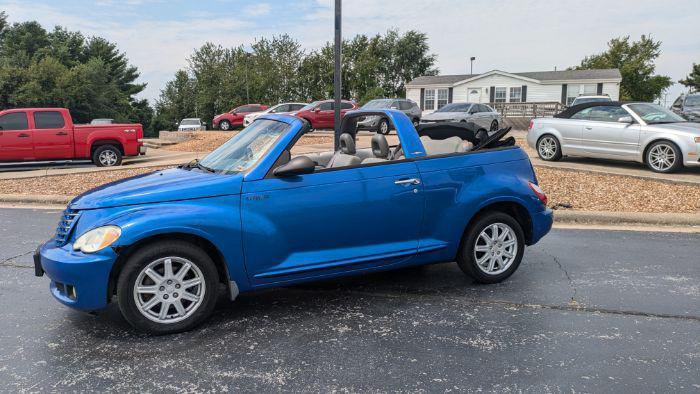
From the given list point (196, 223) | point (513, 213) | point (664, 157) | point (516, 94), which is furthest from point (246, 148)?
point (516, 94)

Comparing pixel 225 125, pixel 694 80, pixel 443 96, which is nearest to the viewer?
pixel 225 125

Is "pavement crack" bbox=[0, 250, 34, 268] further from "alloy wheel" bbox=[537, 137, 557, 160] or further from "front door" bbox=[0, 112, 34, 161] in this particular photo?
"alloy wheel" bbox=[537, 137, 557, 160]

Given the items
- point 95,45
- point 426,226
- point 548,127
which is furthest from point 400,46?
point 426,226

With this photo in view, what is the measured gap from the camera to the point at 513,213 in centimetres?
531

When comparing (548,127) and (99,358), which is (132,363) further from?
(548,127)

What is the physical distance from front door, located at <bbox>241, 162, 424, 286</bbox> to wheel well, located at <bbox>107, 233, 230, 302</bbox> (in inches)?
9.3

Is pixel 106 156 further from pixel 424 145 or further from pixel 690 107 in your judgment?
pixel 690 107

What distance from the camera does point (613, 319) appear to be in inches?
169

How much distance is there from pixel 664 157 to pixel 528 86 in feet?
108

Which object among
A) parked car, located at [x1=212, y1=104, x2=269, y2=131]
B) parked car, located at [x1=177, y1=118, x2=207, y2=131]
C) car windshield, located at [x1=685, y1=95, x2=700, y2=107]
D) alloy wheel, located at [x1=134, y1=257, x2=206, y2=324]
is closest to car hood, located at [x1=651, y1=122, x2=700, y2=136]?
alloy wheel, located at [x1=134, y1=257, x2=206, y2=324]

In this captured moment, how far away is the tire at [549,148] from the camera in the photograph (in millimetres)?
13234

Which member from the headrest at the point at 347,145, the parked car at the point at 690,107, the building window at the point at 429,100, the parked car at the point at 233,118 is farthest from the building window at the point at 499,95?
the headrest at the point at 347,145

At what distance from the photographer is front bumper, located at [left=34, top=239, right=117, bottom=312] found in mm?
3715

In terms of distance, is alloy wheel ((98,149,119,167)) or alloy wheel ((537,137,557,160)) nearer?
alloy wheel ((537,137,557,160))
